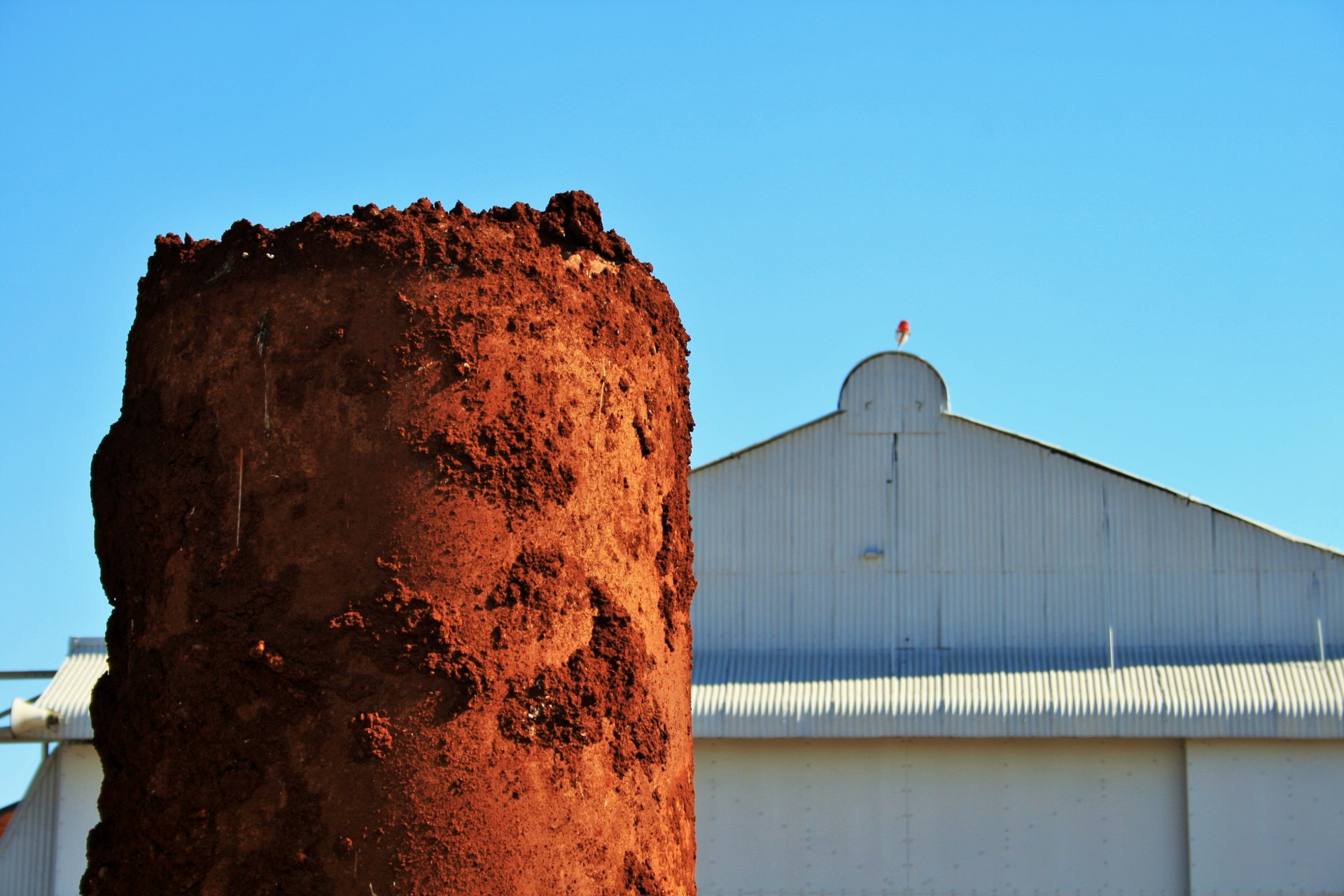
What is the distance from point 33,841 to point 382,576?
20072 mm

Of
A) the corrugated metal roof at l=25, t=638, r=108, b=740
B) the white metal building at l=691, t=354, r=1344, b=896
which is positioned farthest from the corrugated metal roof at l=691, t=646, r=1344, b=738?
the corrugated metal roof at l=25, t=638, r=108, b=740

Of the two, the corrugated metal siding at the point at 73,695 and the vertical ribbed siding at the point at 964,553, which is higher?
the vertical ribbed siding at the point at 964,553

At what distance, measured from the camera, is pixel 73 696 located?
20906mm

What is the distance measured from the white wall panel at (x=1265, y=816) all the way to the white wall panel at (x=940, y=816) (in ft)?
1.03

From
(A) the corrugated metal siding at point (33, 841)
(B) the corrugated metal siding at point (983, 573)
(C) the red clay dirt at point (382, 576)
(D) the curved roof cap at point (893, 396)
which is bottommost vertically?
(A) the corrugated metal siding at point (33, 841)

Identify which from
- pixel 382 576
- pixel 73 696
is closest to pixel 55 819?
pixel 73 696

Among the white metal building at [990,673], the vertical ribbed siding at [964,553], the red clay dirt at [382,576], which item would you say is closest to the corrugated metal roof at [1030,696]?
the white metal building at [990,673]

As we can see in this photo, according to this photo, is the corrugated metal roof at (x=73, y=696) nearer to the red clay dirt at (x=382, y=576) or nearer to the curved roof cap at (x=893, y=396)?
the curved roof cap at (x=893, y=396)

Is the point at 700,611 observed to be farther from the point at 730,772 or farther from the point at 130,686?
the point at 130,686

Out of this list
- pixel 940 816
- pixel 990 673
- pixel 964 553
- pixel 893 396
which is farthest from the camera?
pixel 893 396

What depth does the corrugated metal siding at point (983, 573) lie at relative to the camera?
2009 cm

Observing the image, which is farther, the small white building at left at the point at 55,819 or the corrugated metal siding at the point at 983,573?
the small white building at left at the point at 55,819

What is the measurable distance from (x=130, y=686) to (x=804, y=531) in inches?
706

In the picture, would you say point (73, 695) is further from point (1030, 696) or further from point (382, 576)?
point (382, 576)
